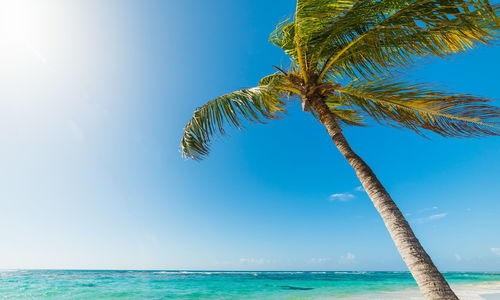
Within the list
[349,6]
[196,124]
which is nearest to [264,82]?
[196,124]

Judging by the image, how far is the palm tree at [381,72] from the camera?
2.60m

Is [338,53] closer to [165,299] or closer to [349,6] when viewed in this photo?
[349,6]

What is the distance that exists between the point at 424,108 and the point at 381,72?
3.04 feet

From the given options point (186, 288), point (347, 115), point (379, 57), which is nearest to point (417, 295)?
point (347, 115)

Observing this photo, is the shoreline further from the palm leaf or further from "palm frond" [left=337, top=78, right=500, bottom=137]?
the palm leaf

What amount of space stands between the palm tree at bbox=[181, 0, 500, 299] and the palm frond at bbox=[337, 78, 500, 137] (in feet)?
0.03

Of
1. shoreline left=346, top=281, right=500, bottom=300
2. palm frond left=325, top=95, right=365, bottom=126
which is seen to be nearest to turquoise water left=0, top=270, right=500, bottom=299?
shoreline left=346, top=281, right=500, bottom=300

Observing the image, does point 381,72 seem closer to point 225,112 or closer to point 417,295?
point 225,112

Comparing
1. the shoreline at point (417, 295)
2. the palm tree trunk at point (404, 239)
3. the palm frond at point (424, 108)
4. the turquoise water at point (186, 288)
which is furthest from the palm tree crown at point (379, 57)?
the turquoise water at point (186, 288)

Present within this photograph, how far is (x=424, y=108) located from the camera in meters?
3.36

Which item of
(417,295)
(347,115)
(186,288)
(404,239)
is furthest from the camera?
(186,288)

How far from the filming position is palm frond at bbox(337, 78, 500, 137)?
3.10 meters

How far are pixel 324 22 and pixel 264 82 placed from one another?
208 cm

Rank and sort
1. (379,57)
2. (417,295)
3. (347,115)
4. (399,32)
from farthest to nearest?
(417,295) < (347,115) < (379,57) < (399,32)
